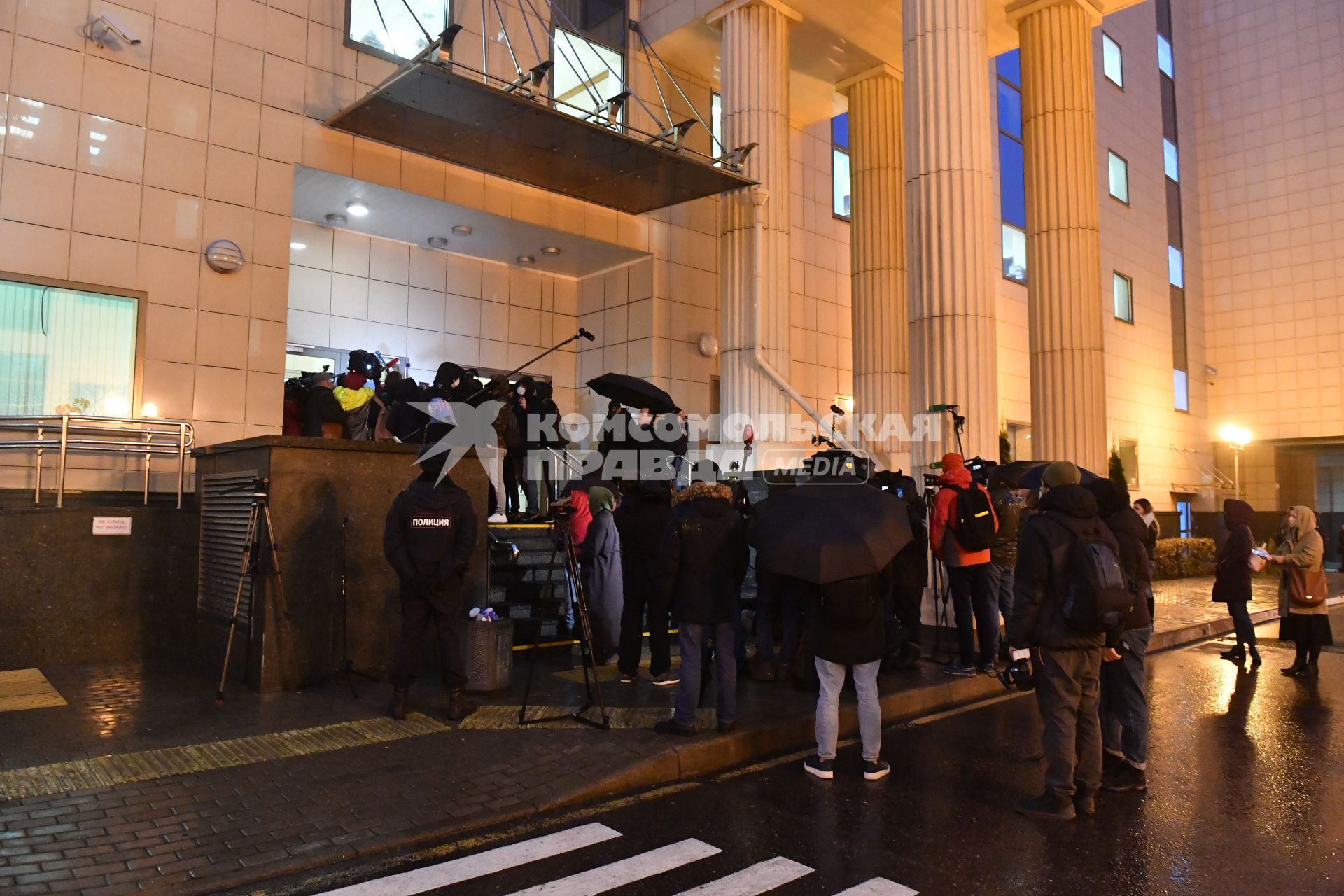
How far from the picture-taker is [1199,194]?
3162 centimetres

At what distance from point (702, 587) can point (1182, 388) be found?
29250 mm

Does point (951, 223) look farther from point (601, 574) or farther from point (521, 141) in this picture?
point (601, 574)

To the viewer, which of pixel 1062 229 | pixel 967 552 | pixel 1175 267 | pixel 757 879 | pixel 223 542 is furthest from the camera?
pixel 1175 267

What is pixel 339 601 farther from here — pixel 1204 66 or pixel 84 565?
pixel 1204 66

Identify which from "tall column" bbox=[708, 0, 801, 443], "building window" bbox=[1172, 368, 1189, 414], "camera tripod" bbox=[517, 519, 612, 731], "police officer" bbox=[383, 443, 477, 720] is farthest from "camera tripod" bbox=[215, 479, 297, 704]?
"building window" bbox=[1172, 368, 1189, 414]

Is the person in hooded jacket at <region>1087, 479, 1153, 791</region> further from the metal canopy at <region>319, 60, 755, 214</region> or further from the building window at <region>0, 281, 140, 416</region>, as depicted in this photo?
the building window at <region>0, 281, 140, 416</region>

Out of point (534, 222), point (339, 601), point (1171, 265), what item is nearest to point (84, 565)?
point (339, 601)

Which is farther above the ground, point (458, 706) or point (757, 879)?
point (458, 706)

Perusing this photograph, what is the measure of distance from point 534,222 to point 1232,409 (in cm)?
2696

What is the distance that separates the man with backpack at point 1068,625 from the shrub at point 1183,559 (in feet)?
50.3

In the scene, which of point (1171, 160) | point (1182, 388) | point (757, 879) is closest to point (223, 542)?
point (757, 879)

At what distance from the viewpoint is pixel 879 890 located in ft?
13.5

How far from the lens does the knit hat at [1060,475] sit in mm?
5477

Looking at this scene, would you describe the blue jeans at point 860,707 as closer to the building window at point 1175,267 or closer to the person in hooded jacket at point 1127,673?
Result: the person in hooded jacket at point 1127,673
